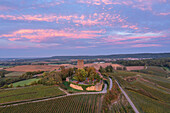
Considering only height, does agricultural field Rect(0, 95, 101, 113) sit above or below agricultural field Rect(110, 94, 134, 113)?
above

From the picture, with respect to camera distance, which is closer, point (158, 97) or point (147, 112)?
point (147, 112)

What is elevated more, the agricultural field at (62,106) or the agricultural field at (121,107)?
the agricultural field at (62,106)

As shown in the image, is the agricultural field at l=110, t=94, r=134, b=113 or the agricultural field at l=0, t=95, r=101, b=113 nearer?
the agricultural field at l=0, t=95, r=101, b=113

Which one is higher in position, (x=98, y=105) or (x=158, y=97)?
(x=98, y=105)

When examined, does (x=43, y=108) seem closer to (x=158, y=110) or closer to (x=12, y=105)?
(x=12, y=105)

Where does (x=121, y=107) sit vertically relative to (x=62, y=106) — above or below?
below

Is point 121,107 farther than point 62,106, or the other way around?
point 121,107

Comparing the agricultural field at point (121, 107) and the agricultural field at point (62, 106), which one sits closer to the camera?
the agricultural field at point (62, 106)

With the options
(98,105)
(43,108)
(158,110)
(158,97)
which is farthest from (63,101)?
(158,97)
